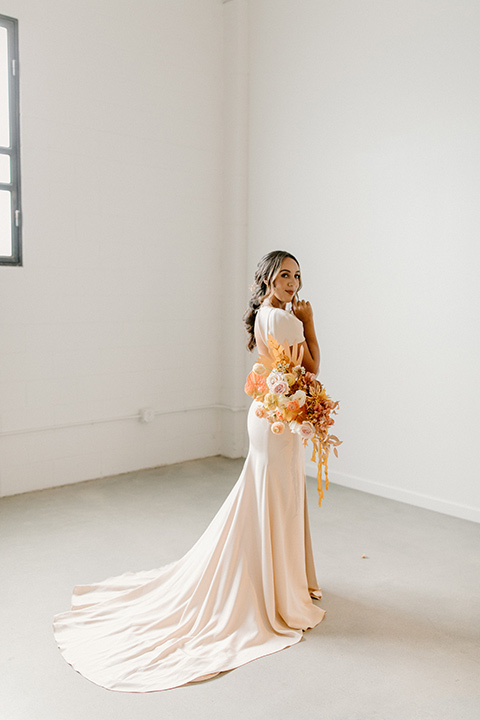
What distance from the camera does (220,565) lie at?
3.09 m

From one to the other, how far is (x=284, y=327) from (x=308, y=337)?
20cm

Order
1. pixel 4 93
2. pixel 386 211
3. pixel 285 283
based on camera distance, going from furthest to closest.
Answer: pixel 386 211, pixel 4 93, pixel 285 283

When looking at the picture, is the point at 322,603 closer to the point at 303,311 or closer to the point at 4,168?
the point at 303,311

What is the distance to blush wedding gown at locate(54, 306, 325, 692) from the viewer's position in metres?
2.87

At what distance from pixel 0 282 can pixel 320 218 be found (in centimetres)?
266

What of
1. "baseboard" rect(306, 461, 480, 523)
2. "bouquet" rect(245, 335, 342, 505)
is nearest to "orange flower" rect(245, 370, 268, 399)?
"bouquet" rect(245, 335, 342, 505)

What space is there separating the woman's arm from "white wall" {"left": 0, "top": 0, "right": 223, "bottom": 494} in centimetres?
272

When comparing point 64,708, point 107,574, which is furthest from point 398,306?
point 64,708

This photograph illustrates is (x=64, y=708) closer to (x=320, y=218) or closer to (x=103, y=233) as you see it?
(x=103, y=233)

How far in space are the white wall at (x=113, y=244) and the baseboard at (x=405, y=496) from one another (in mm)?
1483

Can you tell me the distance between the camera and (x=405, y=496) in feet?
17.0

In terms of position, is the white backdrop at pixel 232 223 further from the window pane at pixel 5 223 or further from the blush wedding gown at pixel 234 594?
the blush wedding gown at pixel 234 594

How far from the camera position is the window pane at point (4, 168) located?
5004mm

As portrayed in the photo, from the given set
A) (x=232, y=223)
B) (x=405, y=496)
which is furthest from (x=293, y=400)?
(x=232, y=223)
